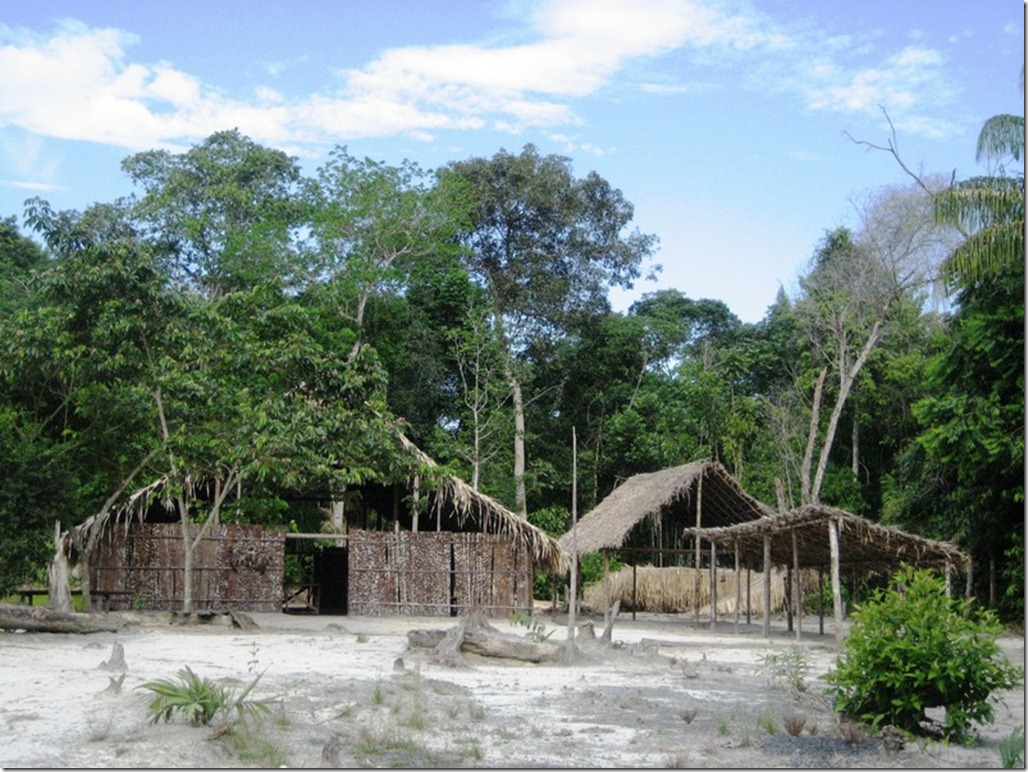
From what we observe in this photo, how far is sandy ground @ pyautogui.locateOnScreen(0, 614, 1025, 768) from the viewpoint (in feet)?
25.0

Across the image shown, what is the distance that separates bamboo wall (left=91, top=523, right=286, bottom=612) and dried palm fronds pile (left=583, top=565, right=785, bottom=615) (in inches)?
365

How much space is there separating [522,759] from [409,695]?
2468mm

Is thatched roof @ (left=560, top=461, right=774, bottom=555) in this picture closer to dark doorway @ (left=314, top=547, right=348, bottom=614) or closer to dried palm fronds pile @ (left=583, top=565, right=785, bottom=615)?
dried palm fronds pile @ (left=583, top=565, right=785, bottom=615)

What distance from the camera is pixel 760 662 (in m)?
14.8

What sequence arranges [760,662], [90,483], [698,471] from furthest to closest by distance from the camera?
[698,471]
[90,483]
[760,662]

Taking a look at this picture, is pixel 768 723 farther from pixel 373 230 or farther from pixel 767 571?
pixel 373 230

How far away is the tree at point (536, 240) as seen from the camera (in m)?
33.7

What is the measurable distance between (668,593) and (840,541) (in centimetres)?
1088

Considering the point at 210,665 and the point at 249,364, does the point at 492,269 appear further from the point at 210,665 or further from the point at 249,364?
the point at 210,665

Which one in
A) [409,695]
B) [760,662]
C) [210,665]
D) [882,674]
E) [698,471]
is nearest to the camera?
[882,674]

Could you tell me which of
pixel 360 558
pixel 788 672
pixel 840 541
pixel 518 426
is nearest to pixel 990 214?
pixel 840 541

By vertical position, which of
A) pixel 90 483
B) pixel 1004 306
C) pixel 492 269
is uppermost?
pixel 492 269

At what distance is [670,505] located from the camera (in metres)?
24.3

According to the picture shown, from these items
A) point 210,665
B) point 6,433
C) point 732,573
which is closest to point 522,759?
point 210,665
